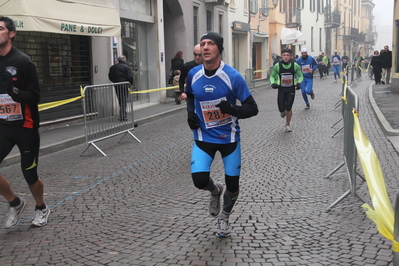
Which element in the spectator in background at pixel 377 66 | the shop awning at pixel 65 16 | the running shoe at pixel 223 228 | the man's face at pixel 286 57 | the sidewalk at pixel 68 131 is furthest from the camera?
the spectator in background at pixel 377 66

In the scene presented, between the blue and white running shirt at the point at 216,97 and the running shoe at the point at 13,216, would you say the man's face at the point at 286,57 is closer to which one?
the blue and white running shirt at the point at 216,97

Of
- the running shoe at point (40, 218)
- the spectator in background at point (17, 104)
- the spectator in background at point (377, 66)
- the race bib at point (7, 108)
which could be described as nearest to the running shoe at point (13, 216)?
the spectator in background at point (17, 104)

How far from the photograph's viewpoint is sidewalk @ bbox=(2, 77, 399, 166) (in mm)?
9644

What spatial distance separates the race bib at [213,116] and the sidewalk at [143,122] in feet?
16.7

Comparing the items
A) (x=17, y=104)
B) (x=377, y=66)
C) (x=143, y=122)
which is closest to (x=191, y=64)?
(x=17, y=104)

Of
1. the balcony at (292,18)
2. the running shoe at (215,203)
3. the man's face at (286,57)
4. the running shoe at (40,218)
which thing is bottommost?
the running shoe at (40,218)

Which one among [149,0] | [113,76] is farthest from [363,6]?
[113,76]

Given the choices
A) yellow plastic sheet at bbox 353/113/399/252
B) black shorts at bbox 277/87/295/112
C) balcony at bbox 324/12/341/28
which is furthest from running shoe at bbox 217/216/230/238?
balcony at bbox 324/12/341/28

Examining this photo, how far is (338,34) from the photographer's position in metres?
63.1

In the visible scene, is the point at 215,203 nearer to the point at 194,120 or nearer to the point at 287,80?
the point at 194,120

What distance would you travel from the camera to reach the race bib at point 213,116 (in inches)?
170

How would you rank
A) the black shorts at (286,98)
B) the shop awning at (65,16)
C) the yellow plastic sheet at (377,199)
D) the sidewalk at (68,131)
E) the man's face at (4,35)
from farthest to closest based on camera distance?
the black shorts at (286,98), the shop awning at (65,16), the sidewalk at (68,131), the man's face at (4,35), the yellow plastic sheet at (377,199)

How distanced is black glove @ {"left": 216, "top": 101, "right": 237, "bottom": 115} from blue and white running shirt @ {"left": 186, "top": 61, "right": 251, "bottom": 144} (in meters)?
0.17

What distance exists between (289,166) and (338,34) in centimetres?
5930
